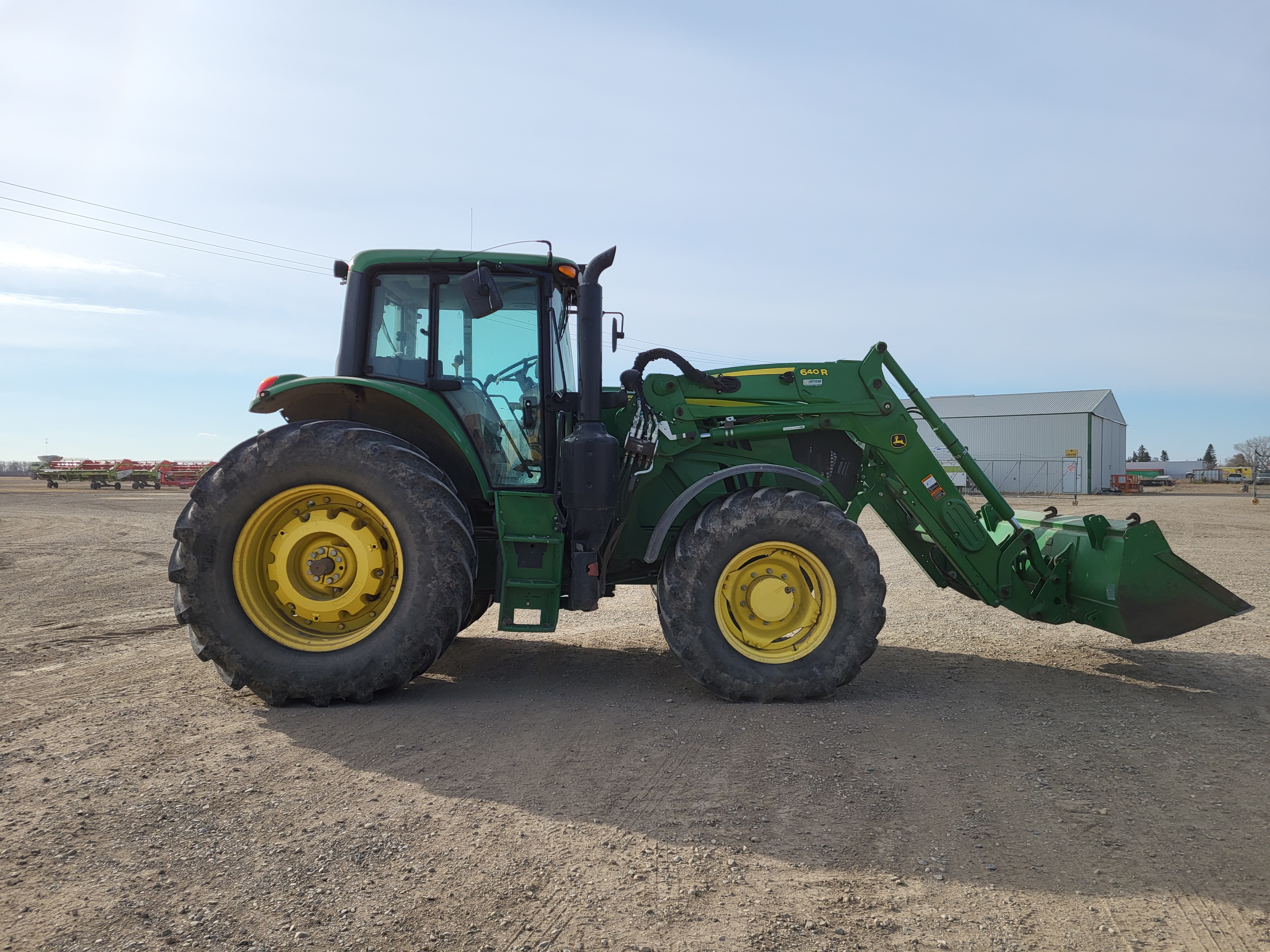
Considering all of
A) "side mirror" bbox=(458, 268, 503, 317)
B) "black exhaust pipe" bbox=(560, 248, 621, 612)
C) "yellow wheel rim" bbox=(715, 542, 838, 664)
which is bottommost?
"yellow wheel rim" bbox=(715, 542, 838, 664)

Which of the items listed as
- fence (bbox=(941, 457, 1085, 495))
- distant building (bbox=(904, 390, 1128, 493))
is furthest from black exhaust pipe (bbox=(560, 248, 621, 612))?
distant building (bbox=(904, 390, 1128, 493))

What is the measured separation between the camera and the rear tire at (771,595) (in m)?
4.68

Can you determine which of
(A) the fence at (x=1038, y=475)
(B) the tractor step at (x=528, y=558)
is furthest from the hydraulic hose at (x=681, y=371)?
(A) the fence at (x=1038, y=475)

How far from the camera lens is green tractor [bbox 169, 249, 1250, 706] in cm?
455

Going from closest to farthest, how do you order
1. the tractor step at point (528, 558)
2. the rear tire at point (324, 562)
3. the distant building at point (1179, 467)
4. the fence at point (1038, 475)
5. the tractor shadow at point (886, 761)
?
1. the tractor shadow at point (886, 761)
2. the rear tire at point (324, 562)
3. the tractor step at point (528, 558)
4. the fence at point (1038, 475)
5. the distant building at point (1179, 467)

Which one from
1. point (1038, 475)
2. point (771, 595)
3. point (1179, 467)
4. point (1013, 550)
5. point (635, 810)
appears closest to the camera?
point (635, 810)

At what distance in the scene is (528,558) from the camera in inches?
191

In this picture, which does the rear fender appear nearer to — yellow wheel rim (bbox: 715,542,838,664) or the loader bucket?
yellow wheel rim (bbox: 715,542,838,664)

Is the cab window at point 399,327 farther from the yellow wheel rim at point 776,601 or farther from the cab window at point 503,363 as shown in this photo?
the yellow wheel rim at point 776,601

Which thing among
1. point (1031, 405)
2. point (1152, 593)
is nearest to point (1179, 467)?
point (1031, 405)

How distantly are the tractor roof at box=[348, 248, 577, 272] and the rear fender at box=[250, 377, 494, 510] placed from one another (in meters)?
0.75

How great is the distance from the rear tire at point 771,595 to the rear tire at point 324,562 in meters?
1.27

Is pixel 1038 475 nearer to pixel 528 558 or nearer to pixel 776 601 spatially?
pixel 776 601

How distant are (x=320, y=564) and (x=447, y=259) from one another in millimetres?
2030
